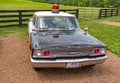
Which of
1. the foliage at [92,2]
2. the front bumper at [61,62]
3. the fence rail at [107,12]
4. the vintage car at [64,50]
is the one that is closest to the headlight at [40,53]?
the vintage car at [64,50]

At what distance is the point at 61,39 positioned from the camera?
5969mm

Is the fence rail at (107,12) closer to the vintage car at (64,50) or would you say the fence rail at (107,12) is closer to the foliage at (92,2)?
the vintage car at (64,50)

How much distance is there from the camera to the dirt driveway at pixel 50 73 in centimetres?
565

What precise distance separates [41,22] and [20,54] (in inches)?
56.1

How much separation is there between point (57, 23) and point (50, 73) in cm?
189

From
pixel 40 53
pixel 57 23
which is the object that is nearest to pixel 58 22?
pixel 57 23

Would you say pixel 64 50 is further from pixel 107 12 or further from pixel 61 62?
pixel 107 12

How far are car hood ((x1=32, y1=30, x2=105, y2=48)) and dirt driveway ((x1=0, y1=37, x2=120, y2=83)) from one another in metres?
0.87

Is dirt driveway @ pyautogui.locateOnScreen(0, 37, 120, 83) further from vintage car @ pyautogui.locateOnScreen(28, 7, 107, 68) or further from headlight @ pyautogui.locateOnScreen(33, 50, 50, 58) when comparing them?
headlight @ pyautogui.locateOnScreen(33, 50, 50, 58)

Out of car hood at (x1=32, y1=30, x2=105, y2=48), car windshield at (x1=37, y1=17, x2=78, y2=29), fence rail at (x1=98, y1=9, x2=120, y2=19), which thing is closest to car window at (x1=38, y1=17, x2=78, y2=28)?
car windshield at (x1=37, y1=17, x2=78, y2=29)

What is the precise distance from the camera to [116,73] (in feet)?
20.8

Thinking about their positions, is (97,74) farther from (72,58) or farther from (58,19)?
(58,19)

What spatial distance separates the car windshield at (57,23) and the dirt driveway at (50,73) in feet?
4.05

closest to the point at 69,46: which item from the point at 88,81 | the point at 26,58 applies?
the point at 88,81
